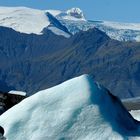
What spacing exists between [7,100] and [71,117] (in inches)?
178

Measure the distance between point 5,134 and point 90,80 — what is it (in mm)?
2699

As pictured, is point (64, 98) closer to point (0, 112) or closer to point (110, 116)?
point (110, 116)

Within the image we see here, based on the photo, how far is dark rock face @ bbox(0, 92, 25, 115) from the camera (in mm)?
20250

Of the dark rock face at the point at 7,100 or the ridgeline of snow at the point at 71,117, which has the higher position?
the ridgeline of snow at the point at 71,117

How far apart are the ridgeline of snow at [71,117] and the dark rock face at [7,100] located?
2544 millimetres

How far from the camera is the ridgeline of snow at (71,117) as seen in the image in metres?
16.6

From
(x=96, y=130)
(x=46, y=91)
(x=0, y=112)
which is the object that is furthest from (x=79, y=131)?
(x=0, y=112)

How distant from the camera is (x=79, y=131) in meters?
16.6

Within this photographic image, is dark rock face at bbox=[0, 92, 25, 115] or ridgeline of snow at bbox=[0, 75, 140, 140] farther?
dark rock face at bbox=[0, 92, 25, 115]

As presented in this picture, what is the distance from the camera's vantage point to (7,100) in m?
20.8

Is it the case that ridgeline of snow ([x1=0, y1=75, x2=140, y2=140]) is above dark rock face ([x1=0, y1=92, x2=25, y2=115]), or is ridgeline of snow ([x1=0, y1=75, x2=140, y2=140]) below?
above

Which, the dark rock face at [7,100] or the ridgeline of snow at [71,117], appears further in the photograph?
the dark rock face at [7,100]

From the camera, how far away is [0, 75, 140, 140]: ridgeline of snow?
54.4ft

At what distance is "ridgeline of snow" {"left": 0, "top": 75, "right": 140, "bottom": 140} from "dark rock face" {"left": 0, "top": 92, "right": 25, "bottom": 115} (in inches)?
100
